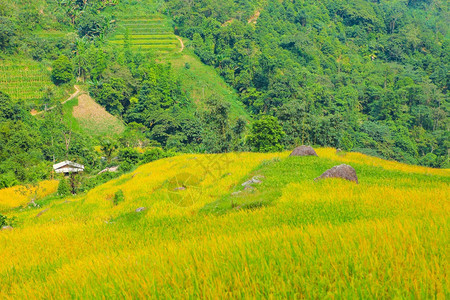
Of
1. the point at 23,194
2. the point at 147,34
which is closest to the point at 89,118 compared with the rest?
the point at 23,194

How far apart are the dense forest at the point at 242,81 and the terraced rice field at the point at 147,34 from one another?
3.49 m

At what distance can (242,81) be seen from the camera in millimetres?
85125

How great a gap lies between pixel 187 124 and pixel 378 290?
5629 centimetres

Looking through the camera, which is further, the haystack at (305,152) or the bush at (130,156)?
the bush at (130,156)

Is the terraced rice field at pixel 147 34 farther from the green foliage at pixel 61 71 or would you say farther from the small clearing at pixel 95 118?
the small clearing at pixel 95 118

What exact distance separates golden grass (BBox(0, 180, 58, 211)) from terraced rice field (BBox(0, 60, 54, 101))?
4297 centimetres

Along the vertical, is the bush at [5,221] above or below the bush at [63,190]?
above

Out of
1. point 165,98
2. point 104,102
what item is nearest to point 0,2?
point 104,102

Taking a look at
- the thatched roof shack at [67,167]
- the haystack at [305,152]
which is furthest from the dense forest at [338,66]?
the thatched roof shack at [67,167]

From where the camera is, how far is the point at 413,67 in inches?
4117

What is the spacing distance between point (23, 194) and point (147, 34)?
292ft

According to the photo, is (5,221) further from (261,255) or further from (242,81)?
(242,81)

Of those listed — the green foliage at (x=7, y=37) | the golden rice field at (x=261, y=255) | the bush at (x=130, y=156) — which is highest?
the green foliage at (x=7, y=37)

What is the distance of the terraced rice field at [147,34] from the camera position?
91.8 m
